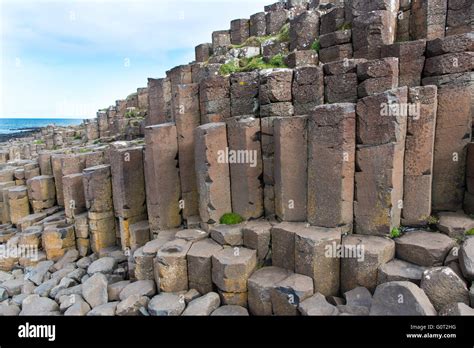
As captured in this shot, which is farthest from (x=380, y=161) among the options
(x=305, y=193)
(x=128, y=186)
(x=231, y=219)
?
(x=128, y=186)

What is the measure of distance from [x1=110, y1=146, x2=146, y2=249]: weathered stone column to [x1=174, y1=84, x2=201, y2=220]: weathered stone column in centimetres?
137

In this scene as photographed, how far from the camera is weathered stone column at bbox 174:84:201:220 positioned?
757cm

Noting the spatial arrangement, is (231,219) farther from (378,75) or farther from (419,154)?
(378,75)

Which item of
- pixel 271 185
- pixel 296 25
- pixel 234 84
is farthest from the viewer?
pixel 296 25

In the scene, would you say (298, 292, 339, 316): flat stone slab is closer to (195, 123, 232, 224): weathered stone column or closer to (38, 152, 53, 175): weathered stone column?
(195, 123, 232, 224): weathered stone column

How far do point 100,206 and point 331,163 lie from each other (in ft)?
21.3

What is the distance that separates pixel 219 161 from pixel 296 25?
254 inches

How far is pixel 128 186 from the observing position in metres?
8.12

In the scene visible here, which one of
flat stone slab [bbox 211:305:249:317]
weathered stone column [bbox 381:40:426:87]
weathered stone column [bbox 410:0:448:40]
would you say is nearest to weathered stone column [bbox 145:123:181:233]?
flat stone slab [bbox 211:305:249:317]

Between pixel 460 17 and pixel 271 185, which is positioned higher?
pixel 460 17

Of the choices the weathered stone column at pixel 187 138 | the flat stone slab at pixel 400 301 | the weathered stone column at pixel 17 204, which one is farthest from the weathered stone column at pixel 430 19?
the weathered stone column at pixel 17 204
